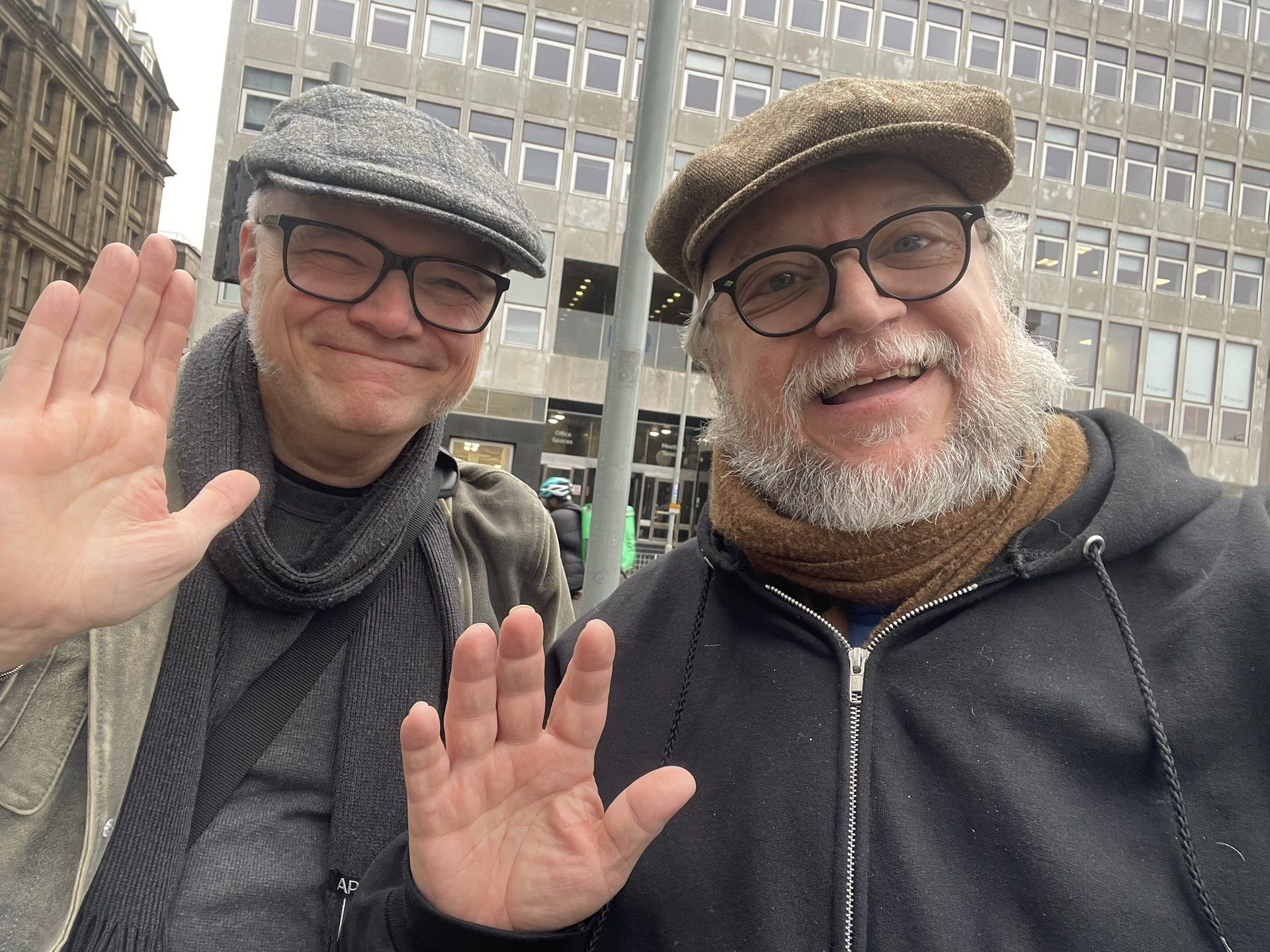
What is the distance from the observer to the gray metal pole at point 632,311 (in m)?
4.03

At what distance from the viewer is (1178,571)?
1.27 meters

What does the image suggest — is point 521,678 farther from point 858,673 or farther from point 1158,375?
point 1158,375

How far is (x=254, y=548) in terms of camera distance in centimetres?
171

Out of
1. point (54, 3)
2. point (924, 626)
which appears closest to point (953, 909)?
point (924, 626)

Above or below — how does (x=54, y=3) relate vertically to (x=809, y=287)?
above

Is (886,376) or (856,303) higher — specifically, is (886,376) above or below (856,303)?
below

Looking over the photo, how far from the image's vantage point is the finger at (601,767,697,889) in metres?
1.18

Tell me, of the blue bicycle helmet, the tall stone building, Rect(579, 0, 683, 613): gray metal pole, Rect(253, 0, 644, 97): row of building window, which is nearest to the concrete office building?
Rect(253, 0, 644, 97): row of building window

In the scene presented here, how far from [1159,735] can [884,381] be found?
0.73 m

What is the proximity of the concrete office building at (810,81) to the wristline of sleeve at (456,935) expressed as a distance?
16161 mm

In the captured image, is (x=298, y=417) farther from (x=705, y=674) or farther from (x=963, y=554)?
(x=963, y=554)

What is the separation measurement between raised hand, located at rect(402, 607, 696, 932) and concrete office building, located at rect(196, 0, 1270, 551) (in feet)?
52.9

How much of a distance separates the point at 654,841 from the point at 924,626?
625 mm

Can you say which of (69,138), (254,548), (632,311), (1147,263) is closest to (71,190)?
(69,138)
